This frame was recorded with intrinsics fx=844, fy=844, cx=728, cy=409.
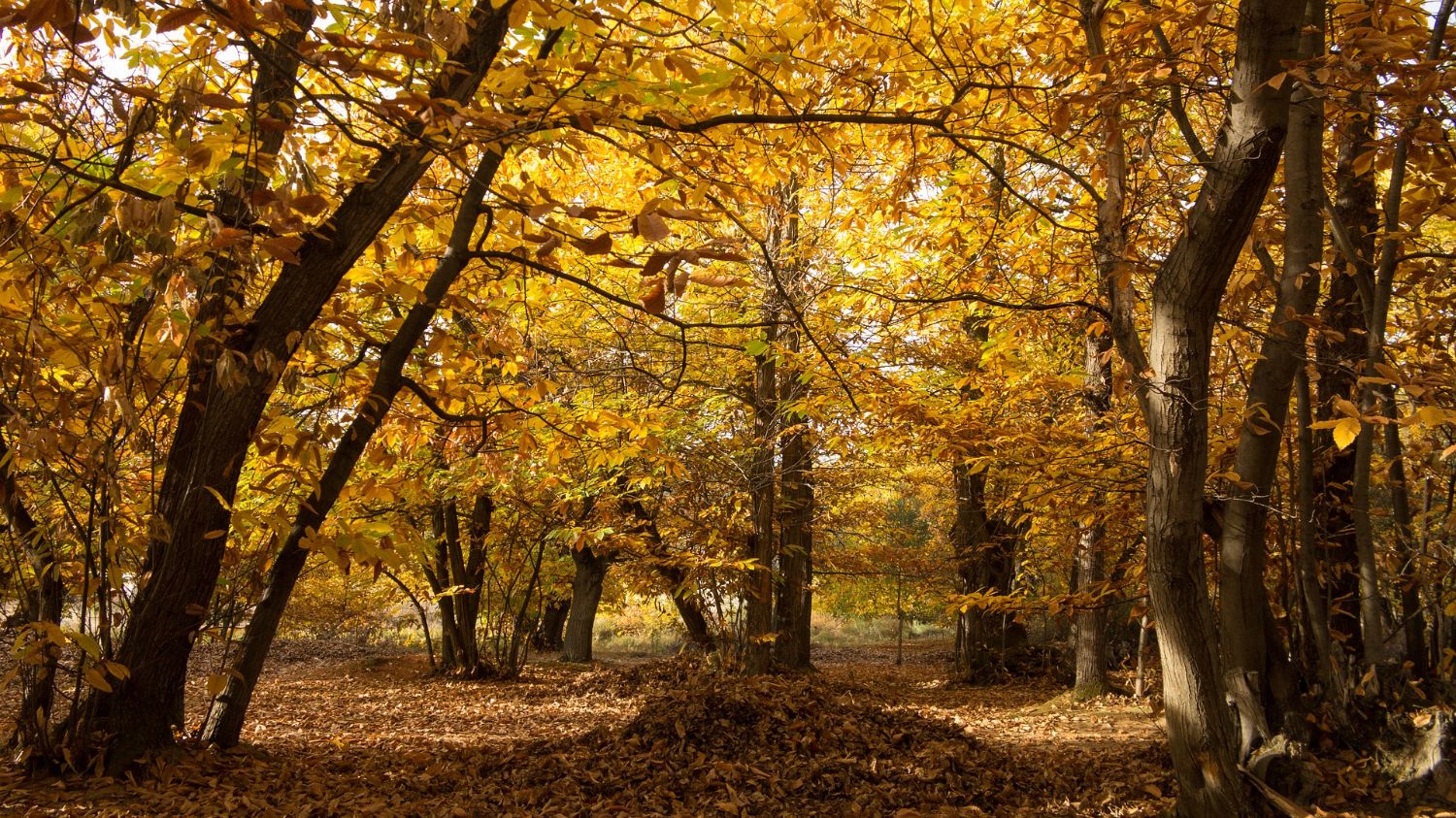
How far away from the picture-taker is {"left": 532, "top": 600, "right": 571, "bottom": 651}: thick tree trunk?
59.2 ft

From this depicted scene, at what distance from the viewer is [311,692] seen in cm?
1032

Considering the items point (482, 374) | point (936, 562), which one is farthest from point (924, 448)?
point (936, 562)

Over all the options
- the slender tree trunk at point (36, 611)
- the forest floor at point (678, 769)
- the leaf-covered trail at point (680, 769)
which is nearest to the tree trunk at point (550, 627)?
the forest floor at point (678, 769)

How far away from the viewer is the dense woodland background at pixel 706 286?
2605mm

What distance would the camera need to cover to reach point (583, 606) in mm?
14492

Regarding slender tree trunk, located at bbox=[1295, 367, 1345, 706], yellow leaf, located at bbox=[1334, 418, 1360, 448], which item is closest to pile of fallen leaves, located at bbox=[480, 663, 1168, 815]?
slender tree trunk, located at bbox=[1295, 367, 1345, 706]

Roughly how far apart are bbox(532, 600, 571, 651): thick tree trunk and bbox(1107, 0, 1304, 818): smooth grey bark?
51.4 ft

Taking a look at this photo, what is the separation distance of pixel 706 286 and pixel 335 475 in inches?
81.0

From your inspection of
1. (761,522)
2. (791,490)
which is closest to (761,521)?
(761,522)

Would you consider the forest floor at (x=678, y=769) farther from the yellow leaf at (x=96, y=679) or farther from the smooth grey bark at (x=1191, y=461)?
the yellow leaf at (x=96, y=679)

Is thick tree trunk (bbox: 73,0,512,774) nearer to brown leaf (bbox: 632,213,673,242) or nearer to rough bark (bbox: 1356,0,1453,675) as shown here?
brown leaf (bbox: 632,213,673,242)

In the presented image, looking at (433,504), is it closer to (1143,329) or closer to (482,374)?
(482,374)

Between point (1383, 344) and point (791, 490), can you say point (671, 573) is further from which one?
point (1383, 344)

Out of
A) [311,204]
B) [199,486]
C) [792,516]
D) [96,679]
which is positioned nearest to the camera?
[311,204]
